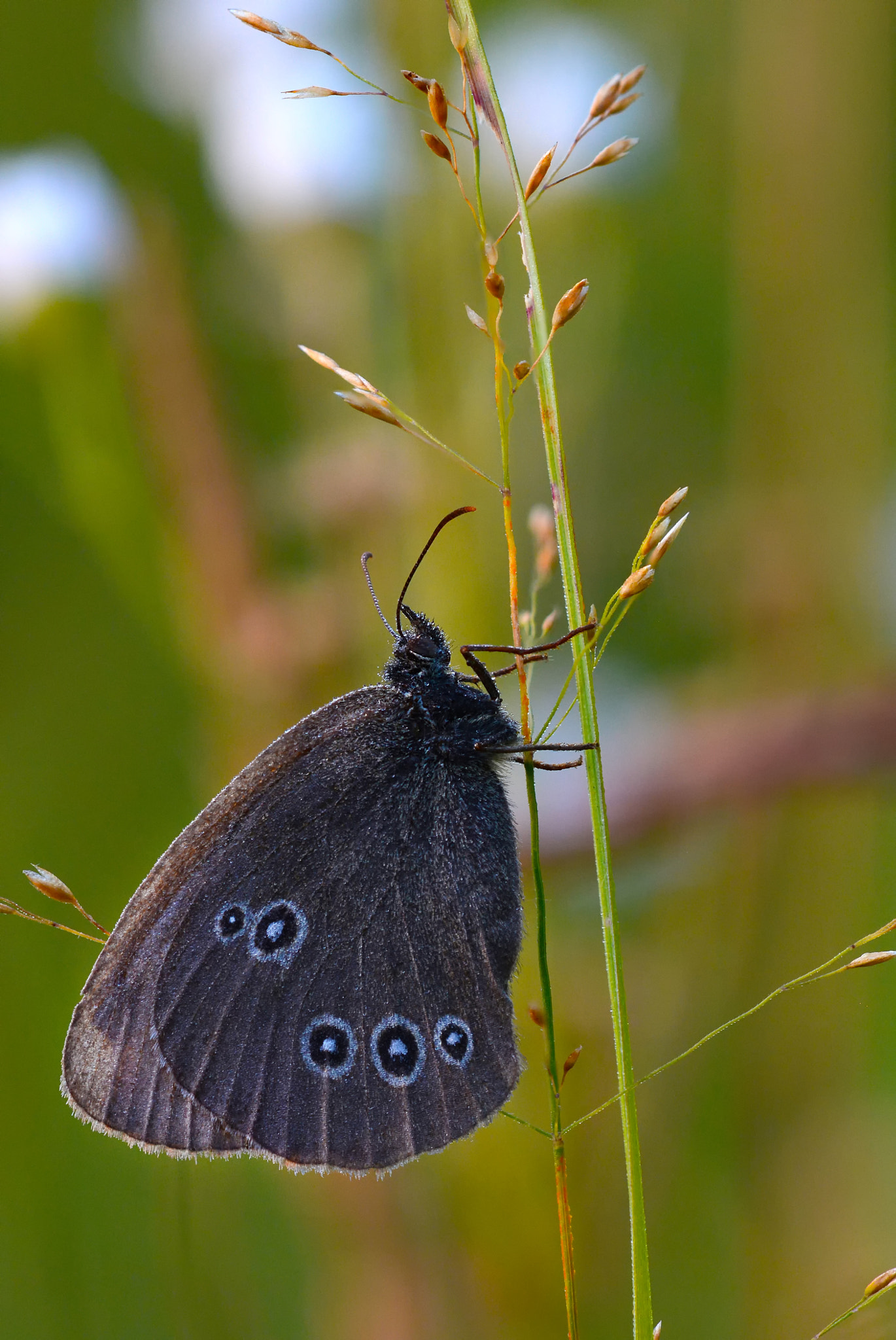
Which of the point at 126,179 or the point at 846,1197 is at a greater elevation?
the point at 126,179

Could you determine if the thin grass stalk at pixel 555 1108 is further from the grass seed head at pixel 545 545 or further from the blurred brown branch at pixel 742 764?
Answer: the blurred brown branch at pixel 742 764

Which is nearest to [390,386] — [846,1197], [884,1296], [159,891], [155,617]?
[155,617]

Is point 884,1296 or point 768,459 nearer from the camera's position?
point 884,1296

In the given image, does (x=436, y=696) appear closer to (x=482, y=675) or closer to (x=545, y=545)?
(x=482, y=675)

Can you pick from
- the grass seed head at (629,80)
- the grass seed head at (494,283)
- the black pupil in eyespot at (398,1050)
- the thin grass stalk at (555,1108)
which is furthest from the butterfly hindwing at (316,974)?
the grass seed head at (629,80)

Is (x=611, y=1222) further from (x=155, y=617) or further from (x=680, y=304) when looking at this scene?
(x=680, y=304)

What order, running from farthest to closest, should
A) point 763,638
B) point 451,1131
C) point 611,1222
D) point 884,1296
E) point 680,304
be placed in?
point 680,304, point 763,638, point 611,1222, point 451,1131, point 884,1296

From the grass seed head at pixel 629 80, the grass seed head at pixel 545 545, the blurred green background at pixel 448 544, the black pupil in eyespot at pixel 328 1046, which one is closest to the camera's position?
the grass seed head at pixel 629 80
